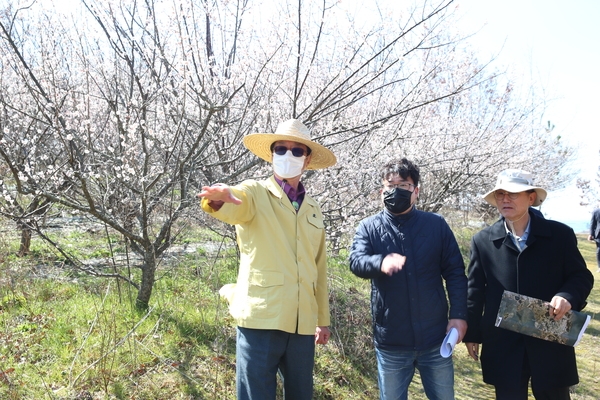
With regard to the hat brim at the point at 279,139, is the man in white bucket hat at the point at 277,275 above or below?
below

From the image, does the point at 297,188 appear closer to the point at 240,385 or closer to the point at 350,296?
the point at 240,385

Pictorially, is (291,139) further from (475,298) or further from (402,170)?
(475,298)

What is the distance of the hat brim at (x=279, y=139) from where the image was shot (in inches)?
102

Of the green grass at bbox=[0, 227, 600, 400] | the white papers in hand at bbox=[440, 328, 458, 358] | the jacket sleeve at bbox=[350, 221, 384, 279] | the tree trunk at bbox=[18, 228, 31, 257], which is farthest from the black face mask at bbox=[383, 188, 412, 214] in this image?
the tree trunk at bbox=[18, 228, 31, 257]

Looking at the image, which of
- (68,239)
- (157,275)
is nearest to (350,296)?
(157,275)

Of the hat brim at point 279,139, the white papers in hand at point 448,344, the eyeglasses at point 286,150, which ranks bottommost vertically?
the white papers in hand at point 448,344

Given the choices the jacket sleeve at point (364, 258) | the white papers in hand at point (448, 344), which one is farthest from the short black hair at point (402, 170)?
the white papers in hand at point (448, 344)

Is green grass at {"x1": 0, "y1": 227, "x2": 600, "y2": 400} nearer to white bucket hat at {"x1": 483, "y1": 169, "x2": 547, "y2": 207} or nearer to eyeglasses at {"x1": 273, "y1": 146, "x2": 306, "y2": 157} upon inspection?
eyeglasses at {"x1": 273, "y1": 146, "x2": 306, "y2": 157}

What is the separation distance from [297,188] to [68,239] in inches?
215

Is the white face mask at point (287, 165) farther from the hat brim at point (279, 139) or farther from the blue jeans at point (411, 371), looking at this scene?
the blue jeans at point (411, 371)

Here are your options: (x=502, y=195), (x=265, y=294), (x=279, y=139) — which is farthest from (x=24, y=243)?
(x=502, y=195)

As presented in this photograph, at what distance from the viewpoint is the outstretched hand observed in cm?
210

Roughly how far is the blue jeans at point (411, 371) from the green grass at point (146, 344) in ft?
4.70

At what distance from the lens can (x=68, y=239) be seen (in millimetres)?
6820
